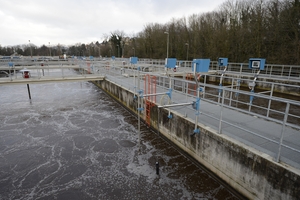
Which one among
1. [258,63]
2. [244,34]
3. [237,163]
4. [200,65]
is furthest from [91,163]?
[244,34]

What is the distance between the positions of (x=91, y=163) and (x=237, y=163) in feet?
15.9

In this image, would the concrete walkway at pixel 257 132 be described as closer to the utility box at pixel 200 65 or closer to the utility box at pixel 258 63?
the utility box at pixel 200 65

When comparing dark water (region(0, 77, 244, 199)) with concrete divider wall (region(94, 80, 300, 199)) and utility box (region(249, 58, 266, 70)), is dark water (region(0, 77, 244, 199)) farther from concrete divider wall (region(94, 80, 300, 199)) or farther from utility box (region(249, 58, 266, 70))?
utility box (region(249, 58, 266, 70))

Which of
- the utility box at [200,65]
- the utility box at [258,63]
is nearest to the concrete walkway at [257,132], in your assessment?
the utility box at [200,65]

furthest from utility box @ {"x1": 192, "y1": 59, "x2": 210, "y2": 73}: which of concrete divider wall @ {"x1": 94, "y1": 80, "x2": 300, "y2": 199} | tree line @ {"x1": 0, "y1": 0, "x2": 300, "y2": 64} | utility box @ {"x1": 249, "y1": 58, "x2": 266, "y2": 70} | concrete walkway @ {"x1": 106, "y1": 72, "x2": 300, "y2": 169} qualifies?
tree line @ {"x1": 0, "y1": 0, "x2": 300, "y2": 64}

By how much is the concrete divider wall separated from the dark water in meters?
0.46

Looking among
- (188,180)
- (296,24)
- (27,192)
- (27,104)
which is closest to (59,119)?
(27,104)

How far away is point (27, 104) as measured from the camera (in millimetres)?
14820

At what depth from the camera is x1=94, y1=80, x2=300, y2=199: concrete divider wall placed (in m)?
3.79

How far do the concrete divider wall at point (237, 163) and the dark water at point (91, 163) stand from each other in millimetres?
459

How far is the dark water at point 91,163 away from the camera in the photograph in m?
5.47

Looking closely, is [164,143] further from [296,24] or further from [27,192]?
[296,24]

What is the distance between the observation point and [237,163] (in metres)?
4.77

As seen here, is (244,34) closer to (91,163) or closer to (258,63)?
(258,63)
